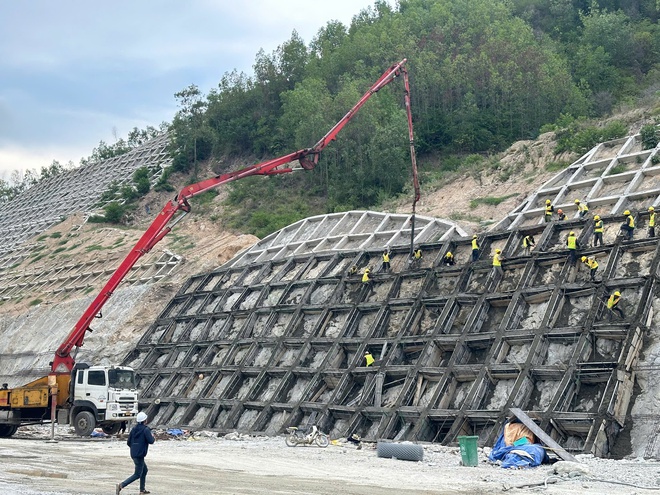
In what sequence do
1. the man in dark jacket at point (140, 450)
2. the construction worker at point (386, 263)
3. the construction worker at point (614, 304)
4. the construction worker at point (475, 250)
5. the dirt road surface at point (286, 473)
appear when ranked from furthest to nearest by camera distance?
1. the construction worker at point (386, 263)
2. the construction worker at point (475, 250)
3. the construction worker at point (614, 304)
4. the dirt road surface at point (286, 473)
5. the man in dark jacket at point (140, 450)

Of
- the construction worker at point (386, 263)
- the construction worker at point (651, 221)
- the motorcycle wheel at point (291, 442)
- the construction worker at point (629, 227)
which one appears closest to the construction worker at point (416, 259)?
the construction worker at point (386, 263)

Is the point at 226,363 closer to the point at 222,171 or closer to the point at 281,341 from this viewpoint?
the point at 281,341

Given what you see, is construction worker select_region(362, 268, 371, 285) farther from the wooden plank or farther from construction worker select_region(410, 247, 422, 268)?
the wooden plank

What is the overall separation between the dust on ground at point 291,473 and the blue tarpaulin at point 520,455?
0.28 meters

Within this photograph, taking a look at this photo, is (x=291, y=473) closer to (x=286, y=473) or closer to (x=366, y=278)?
(x=286, y=473)

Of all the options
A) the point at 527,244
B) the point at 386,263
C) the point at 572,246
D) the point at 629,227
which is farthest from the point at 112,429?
the point at 629,227

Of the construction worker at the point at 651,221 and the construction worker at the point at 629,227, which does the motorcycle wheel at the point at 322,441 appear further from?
the construction worker at the point at 651,221

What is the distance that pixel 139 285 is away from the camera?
4441 cm

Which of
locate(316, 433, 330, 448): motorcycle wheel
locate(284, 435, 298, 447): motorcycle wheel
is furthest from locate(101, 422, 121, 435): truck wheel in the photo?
locate(316, 433, 330, 448): motorcycle wheel

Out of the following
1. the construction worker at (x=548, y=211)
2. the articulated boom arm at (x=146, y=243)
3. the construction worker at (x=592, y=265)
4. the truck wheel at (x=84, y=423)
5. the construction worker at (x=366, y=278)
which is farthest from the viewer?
the articulated boom arm at (x=146, y=243)

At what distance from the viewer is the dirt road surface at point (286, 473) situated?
14508 mm

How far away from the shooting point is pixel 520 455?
61.5ft

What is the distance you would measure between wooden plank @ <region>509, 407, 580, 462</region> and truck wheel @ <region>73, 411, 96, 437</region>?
1529 cm

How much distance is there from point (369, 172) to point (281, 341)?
89.4 ft
